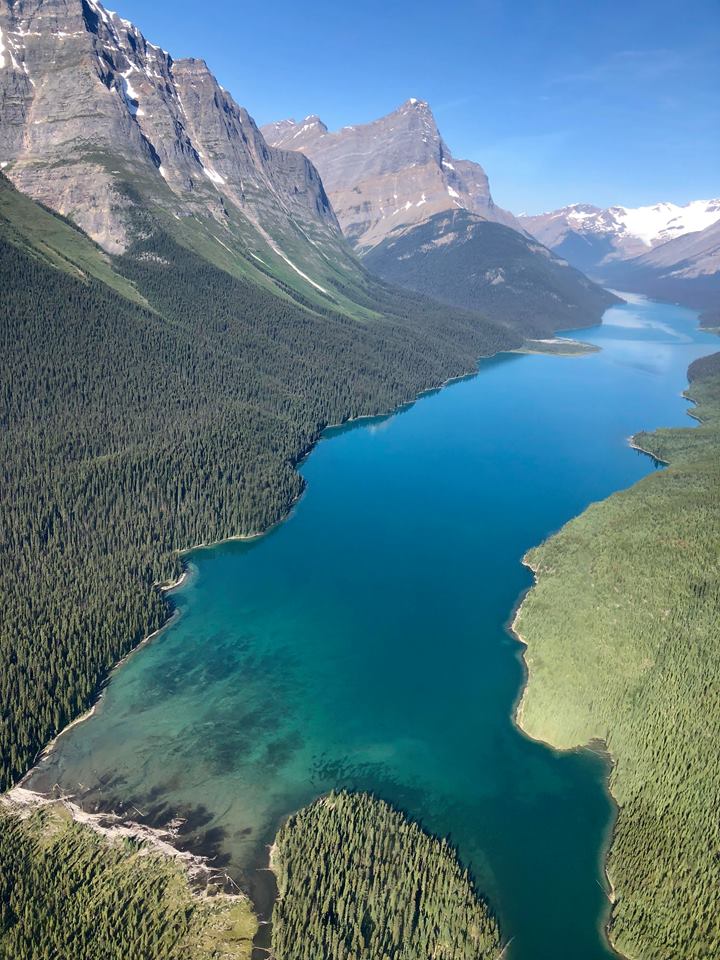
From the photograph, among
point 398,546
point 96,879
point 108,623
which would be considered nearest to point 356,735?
point 96,879

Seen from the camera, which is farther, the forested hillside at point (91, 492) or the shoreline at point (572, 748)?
the forested hillside at point (91, 492)

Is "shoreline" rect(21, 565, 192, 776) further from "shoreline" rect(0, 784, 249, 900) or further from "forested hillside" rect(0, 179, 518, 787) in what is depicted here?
"shoreline" rect(0, 784, 249, 900)

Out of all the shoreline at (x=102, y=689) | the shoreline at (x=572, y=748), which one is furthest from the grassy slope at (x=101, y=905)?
the shoreline at (x=572, y=748)

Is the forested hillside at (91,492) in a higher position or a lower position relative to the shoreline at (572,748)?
higher

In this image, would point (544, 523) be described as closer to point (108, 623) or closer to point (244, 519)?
point (244, 519)

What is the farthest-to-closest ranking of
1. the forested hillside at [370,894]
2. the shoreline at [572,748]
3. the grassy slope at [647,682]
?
the grassy slope at [647,682]
the shoreline at [572,748]
the forested hillside at [370,894]

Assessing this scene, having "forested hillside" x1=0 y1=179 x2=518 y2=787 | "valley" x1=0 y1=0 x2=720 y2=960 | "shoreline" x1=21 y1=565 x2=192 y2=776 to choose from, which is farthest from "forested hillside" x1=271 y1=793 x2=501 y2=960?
"forested hillside" x1=0 y1=179 x2=518 y2=787

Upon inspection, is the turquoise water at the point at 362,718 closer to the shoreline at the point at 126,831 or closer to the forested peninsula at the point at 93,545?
the shoreline at the point at 126,831

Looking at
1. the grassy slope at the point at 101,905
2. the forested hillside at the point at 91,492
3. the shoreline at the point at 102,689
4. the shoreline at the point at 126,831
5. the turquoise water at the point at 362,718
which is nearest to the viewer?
the grassy slope at the point at 101,905
